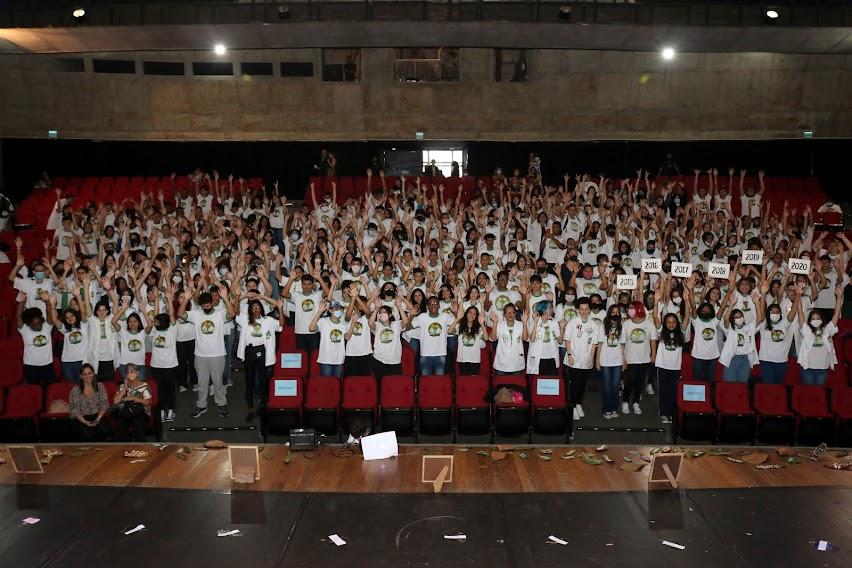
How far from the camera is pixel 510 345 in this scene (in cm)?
1028

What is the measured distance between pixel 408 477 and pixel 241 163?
598 inches

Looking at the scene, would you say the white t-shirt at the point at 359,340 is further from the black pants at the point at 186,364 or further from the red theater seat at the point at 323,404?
the black pants at the point at 186,364

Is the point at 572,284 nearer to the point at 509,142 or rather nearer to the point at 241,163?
the point at 509,142

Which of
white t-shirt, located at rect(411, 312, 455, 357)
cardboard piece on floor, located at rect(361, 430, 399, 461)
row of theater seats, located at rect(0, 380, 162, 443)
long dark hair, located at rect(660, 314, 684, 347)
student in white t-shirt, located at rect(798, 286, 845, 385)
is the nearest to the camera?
cardboard piece on floor, located at rect(361, 430, 399, 461)

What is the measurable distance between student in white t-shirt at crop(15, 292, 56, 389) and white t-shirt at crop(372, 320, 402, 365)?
455 centimetres

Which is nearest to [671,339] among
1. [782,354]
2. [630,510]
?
[782,354]

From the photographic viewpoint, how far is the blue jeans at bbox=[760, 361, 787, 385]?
409 inches

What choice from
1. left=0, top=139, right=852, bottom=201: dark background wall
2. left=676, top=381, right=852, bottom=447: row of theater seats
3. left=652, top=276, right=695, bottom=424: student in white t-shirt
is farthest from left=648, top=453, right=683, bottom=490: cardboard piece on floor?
left=0, top=139, right=852, bottom=201: dark background wall

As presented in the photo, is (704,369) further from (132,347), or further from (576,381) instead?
(132,347)

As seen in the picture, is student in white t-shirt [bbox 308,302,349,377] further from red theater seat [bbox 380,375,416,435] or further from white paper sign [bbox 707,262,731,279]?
white paper sign [bbox 707,262,731,279]

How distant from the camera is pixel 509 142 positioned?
20.9 metres

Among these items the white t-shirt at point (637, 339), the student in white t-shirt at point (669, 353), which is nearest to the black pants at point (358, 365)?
the white t-shirt at point (637, 339)

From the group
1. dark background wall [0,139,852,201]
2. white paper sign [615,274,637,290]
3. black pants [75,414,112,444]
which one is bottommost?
black pants [75,414,112,444]

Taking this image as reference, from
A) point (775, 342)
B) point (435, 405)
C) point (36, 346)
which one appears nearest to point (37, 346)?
point (36, 346)
